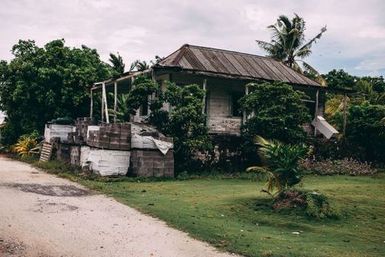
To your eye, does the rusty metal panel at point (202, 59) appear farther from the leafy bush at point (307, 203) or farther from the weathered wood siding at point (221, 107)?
the leafy bush at point (307, 203)

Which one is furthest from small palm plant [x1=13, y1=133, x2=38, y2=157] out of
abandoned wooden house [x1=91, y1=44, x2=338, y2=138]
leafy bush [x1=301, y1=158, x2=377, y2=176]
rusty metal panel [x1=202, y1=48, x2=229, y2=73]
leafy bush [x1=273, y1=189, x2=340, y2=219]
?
leafy bush [x1=273, y1=189, x2=340, y2=219]

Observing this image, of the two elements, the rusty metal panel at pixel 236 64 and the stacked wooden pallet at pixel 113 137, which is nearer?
the stacked wooden pallet at pixel 113 137

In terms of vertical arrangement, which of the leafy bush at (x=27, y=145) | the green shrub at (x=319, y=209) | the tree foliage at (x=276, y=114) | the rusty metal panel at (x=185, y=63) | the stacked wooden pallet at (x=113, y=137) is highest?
the rusty metal panel at (x=185, y=63)

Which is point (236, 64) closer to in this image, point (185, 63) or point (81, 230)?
point (185, 63)

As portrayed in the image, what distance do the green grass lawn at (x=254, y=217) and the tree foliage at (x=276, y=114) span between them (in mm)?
3778

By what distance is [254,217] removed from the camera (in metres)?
9.55

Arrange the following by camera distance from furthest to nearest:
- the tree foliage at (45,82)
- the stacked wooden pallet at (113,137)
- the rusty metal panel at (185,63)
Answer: the tree foliage at (45,82) < the rusty metal panel at (185,63) < the stacked wooden pallet at (113,137)

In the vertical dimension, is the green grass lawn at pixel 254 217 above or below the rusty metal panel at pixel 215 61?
below

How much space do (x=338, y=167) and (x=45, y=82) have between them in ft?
53.3

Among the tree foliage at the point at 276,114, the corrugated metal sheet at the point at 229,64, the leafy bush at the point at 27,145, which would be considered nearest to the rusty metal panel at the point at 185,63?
the corrugated metal sheet at the point at 229,64

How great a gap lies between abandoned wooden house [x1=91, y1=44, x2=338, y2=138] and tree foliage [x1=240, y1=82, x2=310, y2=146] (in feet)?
6.59

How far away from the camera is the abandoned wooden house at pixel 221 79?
19603 mm

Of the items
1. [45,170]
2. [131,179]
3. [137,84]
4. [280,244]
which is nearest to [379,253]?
[280,244]

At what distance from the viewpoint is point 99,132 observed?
14.7 metres
